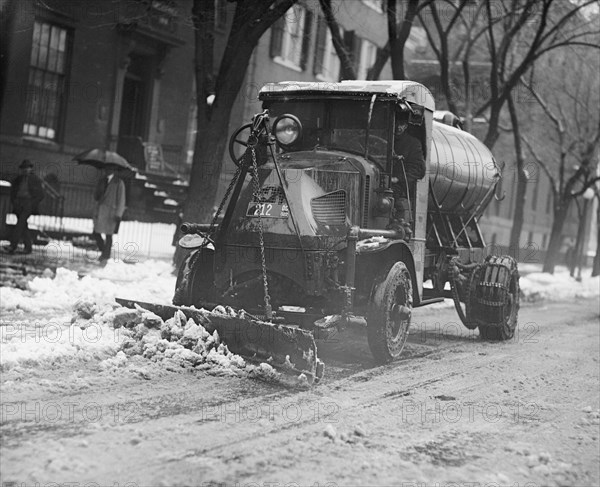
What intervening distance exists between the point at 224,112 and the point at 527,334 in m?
6.09

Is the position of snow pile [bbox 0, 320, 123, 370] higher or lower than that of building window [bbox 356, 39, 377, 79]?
lower

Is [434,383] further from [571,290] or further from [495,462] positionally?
[571,290]

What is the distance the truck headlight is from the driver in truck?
43.1 inches

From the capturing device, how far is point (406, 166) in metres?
9.43

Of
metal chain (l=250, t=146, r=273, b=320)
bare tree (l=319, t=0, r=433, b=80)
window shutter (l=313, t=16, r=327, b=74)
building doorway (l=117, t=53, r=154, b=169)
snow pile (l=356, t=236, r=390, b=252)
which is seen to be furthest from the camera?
window shutter (l=313, t=16, r=327, b=74)

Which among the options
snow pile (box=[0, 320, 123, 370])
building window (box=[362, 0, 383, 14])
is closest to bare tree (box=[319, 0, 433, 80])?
snow pile (box=[0, 320, 123, 370])

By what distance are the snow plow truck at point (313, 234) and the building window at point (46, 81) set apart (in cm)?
1360

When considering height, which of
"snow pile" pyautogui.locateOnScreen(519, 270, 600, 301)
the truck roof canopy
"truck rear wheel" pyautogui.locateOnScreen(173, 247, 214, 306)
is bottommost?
"snow pile" pyautogui.locateOnScreen(519, 270, 600, 301)

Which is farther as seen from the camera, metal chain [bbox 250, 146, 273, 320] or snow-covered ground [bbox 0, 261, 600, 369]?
metal chain [bbox 250, 146, 273, 320]

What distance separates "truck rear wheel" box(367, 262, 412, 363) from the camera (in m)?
→ 8.21

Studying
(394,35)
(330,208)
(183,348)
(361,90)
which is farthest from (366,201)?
(394,35)

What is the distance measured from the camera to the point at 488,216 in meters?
43.5

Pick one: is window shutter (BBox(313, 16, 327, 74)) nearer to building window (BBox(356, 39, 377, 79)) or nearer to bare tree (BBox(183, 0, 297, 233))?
building window (BBox(356, 39, 377, 79))

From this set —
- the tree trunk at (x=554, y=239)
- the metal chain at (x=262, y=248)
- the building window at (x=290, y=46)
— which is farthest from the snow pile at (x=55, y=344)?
the tree trunk at (x=554, y=239)
